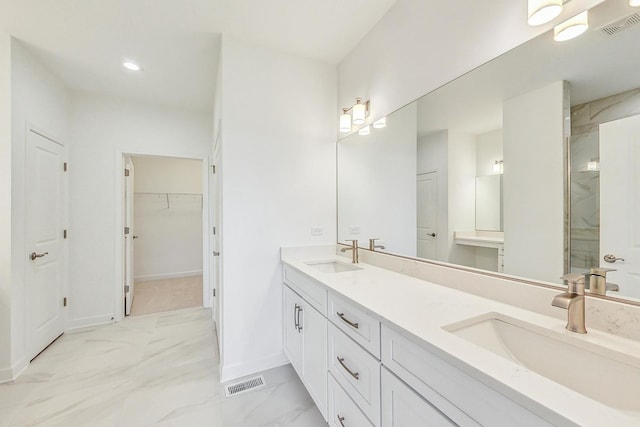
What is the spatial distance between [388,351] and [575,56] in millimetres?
1313

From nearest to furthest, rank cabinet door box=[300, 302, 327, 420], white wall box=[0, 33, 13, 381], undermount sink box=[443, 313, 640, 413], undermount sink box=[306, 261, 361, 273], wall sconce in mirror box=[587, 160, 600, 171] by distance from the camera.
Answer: undermount sink box=[443, 313, 640, 413], wall sconce in mirror box=[587, 160, 600, 171], cabinet door box=[300, 302, 327, 420], white wall box=[0, 33, 13, 381], undermount sink box=[306, 261, 361, 273]

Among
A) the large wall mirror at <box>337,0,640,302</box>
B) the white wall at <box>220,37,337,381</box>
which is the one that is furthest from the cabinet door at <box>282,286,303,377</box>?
the large wall mirror at <box>337,0,640,302</box>

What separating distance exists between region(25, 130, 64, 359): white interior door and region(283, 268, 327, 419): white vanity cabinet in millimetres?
2256

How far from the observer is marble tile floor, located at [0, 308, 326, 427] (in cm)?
164

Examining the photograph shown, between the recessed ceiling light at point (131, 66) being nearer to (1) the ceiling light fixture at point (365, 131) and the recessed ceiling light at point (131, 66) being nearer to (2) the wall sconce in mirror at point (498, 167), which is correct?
(1) the ceiling light fixture at point (365, 131)

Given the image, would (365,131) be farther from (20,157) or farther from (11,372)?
(11,372)

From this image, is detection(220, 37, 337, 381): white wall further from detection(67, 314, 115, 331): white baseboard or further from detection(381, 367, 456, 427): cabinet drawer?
detection(67, 314, 115, 331): white baseboard

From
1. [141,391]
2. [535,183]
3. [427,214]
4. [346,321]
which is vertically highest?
[535,183]

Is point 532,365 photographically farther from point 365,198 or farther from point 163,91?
point 163,91

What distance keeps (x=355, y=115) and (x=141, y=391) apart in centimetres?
262

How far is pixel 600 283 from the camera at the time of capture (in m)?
0.90

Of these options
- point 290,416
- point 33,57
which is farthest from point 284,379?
point 33,57

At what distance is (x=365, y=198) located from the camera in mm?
2254

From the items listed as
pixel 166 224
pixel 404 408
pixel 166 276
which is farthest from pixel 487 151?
Answer: pixel 166 276
